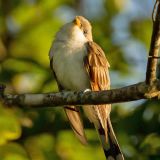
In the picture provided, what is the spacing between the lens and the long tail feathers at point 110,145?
564 centimetres

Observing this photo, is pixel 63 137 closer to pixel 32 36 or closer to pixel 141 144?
pixel 141 144

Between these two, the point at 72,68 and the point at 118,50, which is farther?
the point at 118,50

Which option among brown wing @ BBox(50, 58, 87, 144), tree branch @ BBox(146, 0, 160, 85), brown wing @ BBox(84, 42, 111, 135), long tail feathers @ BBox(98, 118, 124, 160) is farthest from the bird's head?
tree branch @ BBox(146, 0, 160, 85)

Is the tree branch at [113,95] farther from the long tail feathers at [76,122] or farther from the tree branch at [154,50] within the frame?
the long tail feathers at [76,122]

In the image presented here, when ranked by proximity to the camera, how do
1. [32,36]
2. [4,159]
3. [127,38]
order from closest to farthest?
1. [4,159]
2. [32,36]
3. [127,38]

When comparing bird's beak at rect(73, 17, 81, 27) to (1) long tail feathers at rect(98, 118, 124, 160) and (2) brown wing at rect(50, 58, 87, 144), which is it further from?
(1) long tail feathers at rect(98, 118, 124, 160)

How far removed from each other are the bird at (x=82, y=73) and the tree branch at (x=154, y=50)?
1.36 metres

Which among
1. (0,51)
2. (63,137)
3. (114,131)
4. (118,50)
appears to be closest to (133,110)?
(114,131)

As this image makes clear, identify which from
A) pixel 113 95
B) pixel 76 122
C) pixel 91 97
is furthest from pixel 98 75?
pixel 113 95

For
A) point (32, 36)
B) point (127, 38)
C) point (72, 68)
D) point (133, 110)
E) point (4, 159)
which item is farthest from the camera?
point (127, 38)

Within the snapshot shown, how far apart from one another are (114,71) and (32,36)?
2.83 ft

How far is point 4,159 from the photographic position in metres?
5.18

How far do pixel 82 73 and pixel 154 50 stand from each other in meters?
1.63

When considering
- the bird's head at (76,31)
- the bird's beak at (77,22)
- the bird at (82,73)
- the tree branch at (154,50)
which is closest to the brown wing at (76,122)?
the bird at (82,73)
